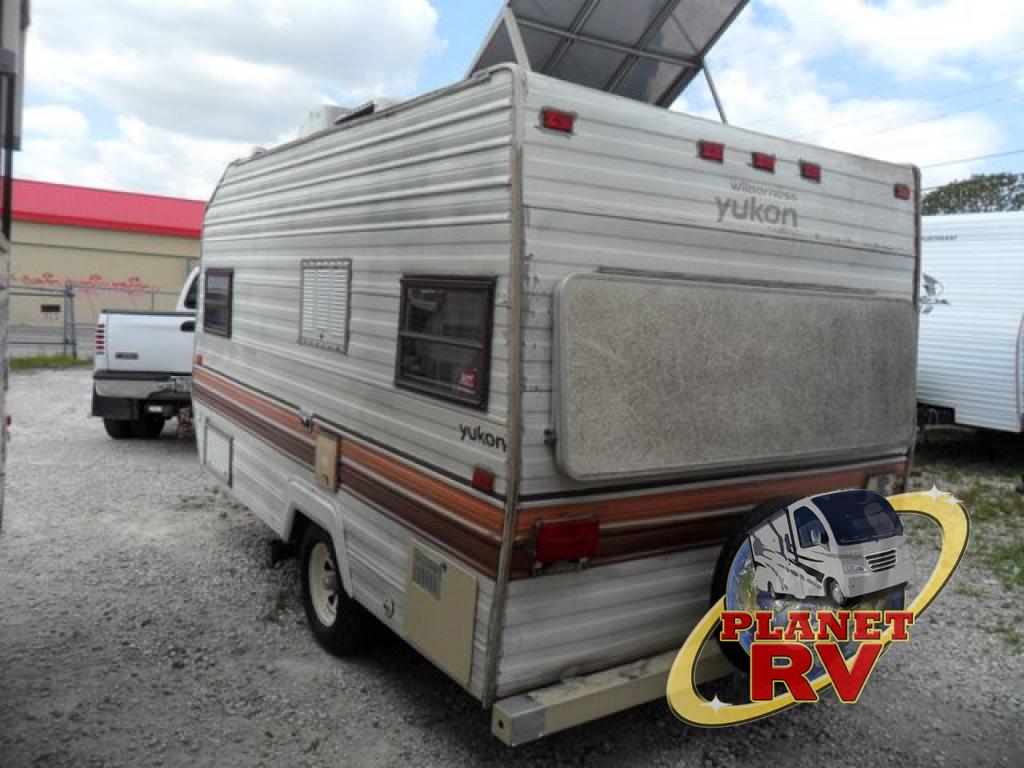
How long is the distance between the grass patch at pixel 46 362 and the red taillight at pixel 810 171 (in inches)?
646

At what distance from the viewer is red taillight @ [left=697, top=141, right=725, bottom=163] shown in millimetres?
3426

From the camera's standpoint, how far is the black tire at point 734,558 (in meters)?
3.41

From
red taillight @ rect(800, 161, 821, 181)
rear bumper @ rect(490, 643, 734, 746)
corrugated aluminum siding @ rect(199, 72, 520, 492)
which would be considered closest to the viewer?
rear bumper @ rect(490, 643, 734, 746)

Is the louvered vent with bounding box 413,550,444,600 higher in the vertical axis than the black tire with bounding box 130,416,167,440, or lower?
higher

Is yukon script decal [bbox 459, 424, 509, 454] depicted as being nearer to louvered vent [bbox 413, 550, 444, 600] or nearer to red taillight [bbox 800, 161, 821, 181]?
louvered vent [bbox 413, 550, 444, 600]

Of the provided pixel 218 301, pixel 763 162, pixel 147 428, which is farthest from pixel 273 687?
pixel 147 428

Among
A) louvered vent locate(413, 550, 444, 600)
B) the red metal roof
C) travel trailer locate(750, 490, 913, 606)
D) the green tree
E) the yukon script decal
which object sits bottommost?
louvered vent locate(413, 550, 444, 600)

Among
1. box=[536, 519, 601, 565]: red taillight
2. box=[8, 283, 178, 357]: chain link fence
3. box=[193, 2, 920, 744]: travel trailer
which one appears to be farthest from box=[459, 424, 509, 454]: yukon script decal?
box=[8, 283, 178, 357]: chain link fence

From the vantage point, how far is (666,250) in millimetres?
3316

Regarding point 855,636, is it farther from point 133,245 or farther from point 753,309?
point 133,245

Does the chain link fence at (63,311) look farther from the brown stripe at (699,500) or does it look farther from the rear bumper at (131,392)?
the brown stripe at (699,500)

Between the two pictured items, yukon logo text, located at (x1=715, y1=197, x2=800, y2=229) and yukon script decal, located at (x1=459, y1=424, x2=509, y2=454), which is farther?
yukon logo text, located at (x1=715, y1=197, x2=800, y2=229)

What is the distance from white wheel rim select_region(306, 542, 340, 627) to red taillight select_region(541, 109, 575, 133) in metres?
2.66

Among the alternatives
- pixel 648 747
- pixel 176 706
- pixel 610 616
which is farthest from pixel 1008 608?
pixel 176 706
